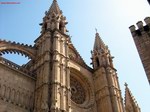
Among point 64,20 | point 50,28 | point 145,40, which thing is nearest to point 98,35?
point 64,20

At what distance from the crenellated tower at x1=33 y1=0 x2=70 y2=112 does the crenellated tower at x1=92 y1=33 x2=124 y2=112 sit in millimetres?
4272

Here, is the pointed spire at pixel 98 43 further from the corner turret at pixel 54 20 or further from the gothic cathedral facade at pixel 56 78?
the corner turret at pixel 54 20

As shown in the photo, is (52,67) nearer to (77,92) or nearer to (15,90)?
(15,90)

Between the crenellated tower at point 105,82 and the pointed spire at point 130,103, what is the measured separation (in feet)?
25.6

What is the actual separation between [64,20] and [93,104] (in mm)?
8452

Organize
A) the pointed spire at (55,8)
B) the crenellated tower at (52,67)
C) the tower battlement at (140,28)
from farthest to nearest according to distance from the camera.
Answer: the pointed spire at (55,8) < the crenellated tower at (52,67) < the tower battlement at (140,28)

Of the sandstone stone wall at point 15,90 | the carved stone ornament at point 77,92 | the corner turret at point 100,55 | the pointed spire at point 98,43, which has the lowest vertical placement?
the sandstone stone wall at point 15,90

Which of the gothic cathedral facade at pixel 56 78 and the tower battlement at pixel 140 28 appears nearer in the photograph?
the tower battlement at pixel 140 28

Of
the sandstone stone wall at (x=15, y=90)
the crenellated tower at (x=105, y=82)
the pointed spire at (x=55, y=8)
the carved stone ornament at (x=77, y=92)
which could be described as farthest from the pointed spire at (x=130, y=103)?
the sandstone stone wall at (x=15, y=90)

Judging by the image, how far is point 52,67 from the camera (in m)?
19.0

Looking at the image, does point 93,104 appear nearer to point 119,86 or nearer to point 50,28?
point 119,86

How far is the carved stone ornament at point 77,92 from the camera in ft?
69.2

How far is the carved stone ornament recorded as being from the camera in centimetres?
2108

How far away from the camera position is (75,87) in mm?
22047
